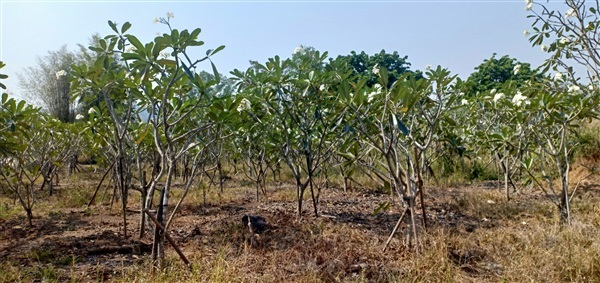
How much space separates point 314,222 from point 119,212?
2.91 meters

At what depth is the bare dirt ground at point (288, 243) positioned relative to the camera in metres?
2.55

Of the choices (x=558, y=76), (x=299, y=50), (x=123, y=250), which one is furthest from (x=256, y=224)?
(x=558, y=76)

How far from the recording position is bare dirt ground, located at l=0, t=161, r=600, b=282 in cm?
255

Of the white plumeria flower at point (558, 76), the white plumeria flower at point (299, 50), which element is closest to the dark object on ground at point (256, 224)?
the white plumeria flower at point (299, 50)

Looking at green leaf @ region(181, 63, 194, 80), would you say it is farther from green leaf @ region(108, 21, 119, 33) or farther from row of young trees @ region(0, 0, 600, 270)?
green leaf @ region(108, 21, 119, 33)

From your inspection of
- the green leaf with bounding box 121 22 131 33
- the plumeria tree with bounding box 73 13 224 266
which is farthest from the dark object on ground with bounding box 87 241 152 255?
the green leaf with bounding box 121 22 131 33

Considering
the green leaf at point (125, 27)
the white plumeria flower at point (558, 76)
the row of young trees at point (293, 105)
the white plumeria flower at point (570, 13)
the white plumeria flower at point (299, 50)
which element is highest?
the white plumeria flower at point (570, 13)

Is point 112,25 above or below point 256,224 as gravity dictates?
above

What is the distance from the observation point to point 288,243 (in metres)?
3.33

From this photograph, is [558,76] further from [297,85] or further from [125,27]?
[125,27]

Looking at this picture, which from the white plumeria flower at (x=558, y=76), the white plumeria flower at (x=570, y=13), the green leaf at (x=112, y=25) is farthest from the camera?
the white plumeria flower at (x=558, y=76)

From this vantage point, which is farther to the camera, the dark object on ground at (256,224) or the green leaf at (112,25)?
→ the dark object on ground at (256,224)

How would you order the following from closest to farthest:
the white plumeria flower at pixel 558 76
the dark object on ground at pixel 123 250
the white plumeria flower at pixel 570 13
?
the dark object on ground at pixel 123 250
the white plumeria flower at pixel 570 13
the white plumeria flower at pixel 558 76

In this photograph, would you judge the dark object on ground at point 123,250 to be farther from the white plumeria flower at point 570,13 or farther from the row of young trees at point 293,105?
the white plumeria flower at point 570,13
